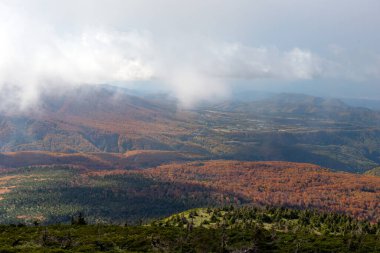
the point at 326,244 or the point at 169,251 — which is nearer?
the point at 169,251

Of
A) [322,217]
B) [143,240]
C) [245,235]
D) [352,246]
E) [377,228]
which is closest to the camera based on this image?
[352,246]

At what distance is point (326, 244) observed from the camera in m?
58.8

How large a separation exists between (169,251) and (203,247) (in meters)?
4.99

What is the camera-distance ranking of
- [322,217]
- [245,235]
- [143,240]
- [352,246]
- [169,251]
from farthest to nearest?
[322,217]
[245,235]
[143,240]
[352,246]
[169,251]

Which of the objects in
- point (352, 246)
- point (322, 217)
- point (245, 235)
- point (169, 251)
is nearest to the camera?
point (169, 251)

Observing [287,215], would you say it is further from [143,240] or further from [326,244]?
[143,240]

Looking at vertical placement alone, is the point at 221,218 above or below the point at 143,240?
below

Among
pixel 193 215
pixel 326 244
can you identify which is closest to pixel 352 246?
pixel 326 244

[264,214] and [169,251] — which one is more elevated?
[169,251]

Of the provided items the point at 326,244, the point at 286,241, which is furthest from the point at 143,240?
the point at 326,244

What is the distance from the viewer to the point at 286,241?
207ft

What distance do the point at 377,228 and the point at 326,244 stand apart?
4661 cm

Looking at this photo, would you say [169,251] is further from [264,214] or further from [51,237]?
[264,214]

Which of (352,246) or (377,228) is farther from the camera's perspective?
(377,228)
